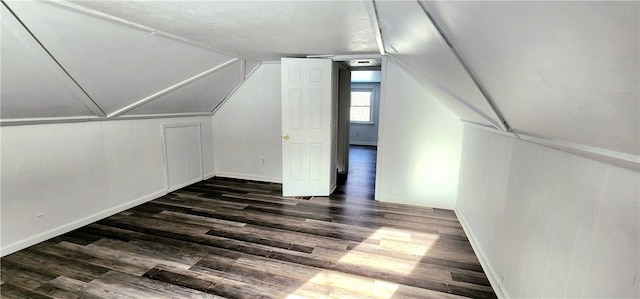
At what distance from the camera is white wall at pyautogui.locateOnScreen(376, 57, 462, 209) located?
324cm

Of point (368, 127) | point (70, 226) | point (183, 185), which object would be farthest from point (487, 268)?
point (368, 127)

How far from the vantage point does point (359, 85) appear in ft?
29.2

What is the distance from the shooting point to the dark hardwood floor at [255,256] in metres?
1.88

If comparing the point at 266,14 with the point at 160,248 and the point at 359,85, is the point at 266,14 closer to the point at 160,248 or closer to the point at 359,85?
the point at 160,248

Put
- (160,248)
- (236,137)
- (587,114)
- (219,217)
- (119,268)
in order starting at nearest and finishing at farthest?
(587,114) < (119,268) < (160,248) < (219,217) < (236,137)

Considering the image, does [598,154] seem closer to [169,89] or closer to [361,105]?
[169,89]

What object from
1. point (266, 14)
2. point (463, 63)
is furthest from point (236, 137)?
point (463, 63)

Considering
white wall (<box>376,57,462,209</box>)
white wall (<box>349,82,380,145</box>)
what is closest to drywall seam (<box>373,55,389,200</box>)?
white wall (<box>376,57,462,209</box>)

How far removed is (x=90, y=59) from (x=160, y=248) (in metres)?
1.73

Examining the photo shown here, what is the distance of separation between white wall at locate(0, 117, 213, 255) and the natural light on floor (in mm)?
2574

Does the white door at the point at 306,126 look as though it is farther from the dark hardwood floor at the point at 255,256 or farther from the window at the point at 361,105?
the window at the point at 361,105

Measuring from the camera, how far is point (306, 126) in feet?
12.1

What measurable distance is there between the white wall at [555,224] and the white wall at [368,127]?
6.57 metres

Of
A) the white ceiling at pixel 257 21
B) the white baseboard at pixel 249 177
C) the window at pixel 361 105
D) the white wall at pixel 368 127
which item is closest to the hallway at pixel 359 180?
the white baseboard at pixel 249 177
